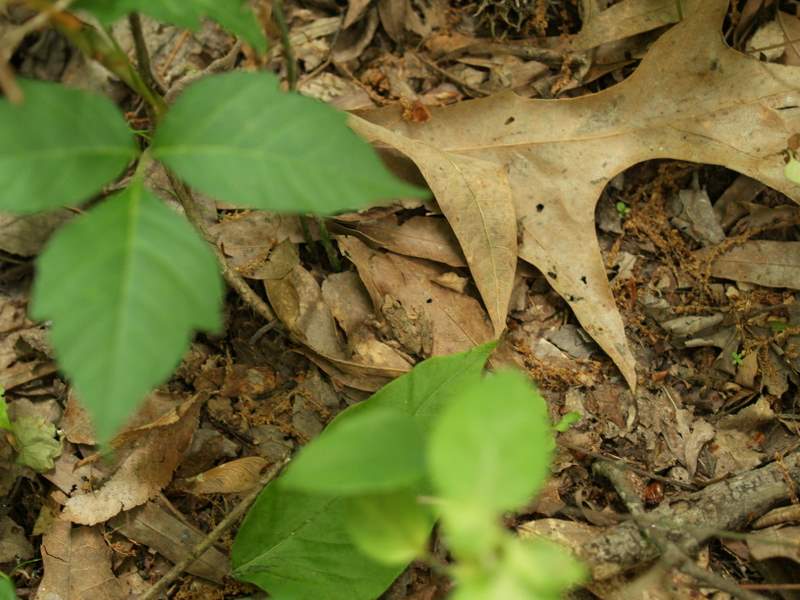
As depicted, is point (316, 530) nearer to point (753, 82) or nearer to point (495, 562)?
point (495, 562)

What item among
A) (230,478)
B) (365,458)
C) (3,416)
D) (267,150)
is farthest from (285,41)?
(3,416)

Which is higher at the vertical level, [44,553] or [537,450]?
[537,450]

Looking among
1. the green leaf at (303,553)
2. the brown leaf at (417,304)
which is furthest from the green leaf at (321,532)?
the brown leaf at (417,304)

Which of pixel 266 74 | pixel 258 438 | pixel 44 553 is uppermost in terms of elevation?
pixel 266 74

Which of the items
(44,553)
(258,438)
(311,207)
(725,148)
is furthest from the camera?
(725,148)

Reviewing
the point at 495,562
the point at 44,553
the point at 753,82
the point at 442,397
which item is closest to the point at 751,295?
the point at 753,82

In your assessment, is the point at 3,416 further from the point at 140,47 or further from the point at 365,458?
the point at 365,458

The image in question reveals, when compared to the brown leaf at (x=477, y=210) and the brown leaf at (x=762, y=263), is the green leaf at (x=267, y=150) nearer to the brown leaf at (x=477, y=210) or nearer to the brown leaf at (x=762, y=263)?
the brown leaf at (x=477, y=210)

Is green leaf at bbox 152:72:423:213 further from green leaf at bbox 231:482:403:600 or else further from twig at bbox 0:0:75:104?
green leaf at bbox 231:482:403:600
